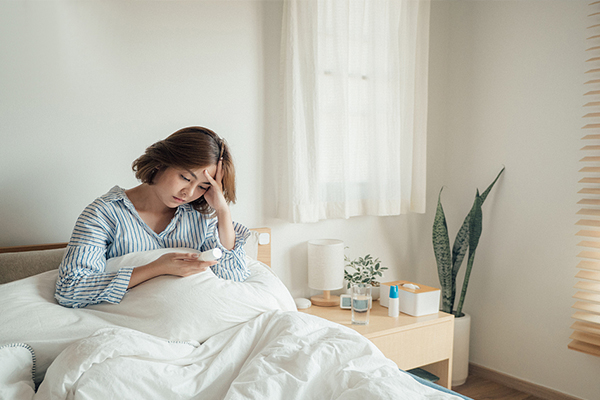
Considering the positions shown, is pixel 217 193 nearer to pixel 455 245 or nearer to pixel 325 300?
pixel 325 300

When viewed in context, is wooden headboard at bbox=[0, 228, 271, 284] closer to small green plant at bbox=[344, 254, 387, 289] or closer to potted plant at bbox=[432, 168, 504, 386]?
small green plant at bbox=[344, 254, 387, 289]

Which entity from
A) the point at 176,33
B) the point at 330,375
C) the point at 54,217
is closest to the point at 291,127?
the point at 176,33

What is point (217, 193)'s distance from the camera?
1676mm

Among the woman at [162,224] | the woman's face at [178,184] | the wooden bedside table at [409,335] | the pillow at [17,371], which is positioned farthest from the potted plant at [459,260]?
the pillow at [17,371]

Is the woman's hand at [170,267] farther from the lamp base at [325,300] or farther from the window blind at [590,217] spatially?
the window blind at [590,217]

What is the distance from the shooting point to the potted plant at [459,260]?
2.56m

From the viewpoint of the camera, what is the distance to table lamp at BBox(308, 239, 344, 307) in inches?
91.0

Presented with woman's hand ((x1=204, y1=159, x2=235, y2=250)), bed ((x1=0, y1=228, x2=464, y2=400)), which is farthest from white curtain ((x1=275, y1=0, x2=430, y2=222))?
bed ((x1=0, y1=228, x2=464, y2=400))

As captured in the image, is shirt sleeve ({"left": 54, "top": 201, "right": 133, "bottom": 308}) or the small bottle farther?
the small bottle

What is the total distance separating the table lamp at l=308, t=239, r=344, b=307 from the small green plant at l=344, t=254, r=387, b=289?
0.11 meters

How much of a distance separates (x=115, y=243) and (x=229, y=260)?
388mm

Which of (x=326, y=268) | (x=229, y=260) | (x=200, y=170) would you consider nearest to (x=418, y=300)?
(x=326, y=268)

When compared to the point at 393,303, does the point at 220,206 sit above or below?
above

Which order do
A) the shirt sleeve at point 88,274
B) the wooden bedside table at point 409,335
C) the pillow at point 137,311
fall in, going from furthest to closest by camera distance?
1. the wooden bedside table at point 409,335
2. the shirt sleeve at point 88,274
3. the pillow at point 137,311
